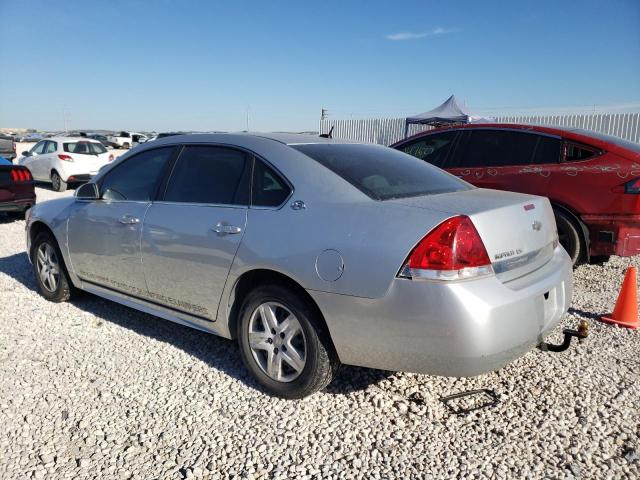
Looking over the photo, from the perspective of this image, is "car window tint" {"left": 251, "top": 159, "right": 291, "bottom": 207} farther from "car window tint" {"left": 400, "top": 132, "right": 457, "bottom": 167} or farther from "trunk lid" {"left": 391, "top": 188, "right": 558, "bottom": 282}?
"car window tint" {"left": 400, "top": 132, "right": 457, "bottom": 167}

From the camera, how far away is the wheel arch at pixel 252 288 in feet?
9.22

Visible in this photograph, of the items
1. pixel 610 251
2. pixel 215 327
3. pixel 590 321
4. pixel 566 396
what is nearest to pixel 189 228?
pixel 215 327

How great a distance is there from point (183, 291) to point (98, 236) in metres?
1.09

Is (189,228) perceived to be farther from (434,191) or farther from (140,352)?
(434,191)

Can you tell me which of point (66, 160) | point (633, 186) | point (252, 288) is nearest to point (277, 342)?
point (252, 288)

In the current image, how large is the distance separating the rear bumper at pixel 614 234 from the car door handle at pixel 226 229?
3.83 metres

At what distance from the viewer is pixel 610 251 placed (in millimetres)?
5098

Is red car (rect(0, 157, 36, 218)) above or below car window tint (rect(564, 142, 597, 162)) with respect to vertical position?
below

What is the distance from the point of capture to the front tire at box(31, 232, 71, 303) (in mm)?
4645

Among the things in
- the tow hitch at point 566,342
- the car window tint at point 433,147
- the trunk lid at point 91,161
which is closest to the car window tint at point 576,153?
the car window tint at point 433,147

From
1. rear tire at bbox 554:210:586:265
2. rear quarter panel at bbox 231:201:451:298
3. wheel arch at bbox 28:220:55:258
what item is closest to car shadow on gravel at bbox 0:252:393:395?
wheel arch at bbox 28:220:55:258

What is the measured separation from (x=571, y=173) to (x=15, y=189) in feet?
28.4

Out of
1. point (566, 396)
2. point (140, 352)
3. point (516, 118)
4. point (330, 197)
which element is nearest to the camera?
point (330, 197)

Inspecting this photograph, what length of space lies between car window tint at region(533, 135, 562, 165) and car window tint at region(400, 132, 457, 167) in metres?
1.03
